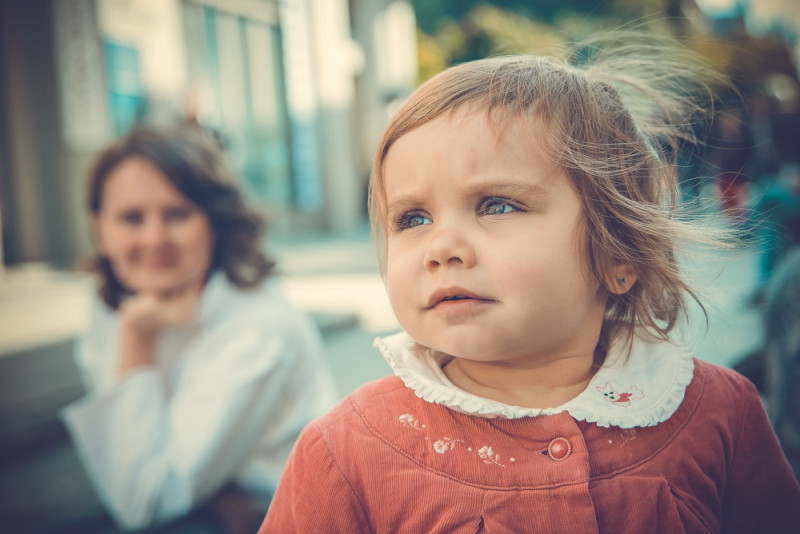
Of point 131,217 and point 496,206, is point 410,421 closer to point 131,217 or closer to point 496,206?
point 496,206

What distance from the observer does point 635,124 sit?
44.6 inches

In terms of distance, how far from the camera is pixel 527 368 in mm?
1061

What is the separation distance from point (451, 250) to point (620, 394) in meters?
0.38

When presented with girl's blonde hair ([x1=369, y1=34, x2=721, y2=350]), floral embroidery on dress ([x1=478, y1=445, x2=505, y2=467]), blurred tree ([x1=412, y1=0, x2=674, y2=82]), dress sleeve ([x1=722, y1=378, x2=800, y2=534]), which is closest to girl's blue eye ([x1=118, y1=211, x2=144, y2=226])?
girl's blonde hair ([x1=369, y1=34, x2=721, y2=350])

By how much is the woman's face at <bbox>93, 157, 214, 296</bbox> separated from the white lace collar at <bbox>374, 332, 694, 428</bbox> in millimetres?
1155

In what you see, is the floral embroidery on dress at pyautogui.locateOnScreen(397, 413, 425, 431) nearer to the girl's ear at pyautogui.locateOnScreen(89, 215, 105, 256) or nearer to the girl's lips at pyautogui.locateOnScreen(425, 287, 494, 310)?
the girl's lips at pyautogui.locateOnScreen(425, 287, 494, 310)

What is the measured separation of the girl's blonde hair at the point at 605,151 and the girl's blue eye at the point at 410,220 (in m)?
0.07

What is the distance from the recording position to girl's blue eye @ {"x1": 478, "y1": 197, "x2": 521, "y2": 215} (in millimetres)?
976

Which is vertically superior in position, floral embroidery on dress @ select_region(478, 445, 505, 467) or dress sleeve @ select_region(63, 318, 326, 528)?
floral embroidery on dress @ select_region(478, 445, 505, 467)

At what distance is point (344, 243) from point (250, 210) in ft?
22.3

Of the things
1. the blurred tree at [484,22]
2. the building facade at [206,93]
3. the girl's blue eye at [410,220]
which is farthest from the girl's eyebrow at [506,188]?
the blurred tree at [484,22]

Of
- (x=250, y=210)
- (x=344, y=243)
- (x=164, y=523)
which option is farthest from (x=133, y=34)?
(x=164, y=523)

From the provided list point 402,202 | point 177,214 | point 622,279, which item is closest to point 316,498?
point 402,202

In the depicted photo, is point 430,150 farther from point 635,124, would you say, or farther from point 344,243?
point 344,243
